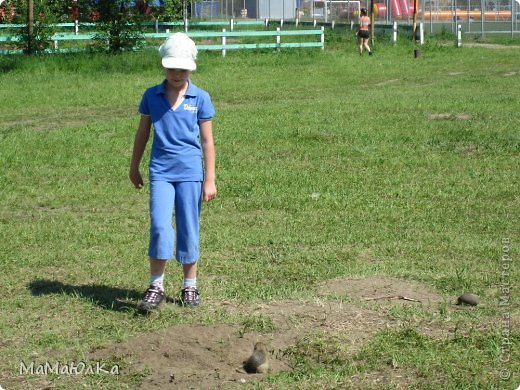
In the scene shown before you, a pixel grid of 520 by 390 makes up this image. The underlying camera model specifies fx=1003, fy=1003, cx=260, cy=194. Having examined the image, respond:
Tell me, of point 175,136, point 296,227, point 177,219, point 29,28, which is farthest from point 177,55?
point 29,28

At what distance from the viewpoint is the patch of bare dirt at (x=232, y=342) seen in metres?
5.61

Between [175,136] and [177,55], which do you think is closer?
[177,55]

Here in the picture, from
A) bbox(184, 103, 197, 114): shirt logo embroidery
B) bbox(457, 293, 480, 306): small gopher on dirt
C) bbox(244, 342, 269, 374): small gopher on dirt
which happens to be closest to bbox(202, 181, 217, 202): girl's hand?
bbox(184, 103, 197, 114): shirt logo embroidery

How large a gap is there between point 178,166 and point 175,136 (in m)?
0.20

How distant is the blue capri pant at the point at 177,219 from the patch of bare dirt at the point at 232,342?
19.8 inches

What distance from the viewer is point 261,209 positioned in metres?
10.3

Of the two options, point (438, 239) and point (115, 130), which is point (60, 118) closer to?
point (115, 130)

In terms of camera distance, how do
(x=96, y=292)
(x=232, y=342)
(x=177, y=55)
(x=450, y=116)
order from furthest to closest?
(x=450, y=116) < (x=96, y=292) < (x=177, y=55) < (x=232, y=342)

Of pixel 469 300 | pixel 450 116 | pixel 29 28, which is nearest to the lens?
pixel 469 300

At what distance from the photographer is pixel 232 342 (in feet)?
19.6

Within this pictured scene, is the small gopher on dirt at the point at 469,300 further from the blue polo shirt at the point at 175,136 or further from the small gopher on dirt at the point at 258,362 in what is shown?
the blue polo shirt at the point at 175,136

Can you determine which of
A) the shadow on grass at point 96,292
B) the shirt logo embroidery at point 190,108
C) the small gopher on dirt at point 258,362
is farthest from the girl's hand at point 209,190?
the small gopher on dirt at point 258,362

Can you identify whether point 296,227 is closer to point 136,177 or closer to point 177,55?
point 136,177

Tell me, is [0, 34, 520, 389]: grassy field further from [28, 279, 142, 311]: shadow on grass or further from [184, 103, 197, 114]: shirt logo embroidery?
[184, 103, 197, 114]: shirt logo embroidery
